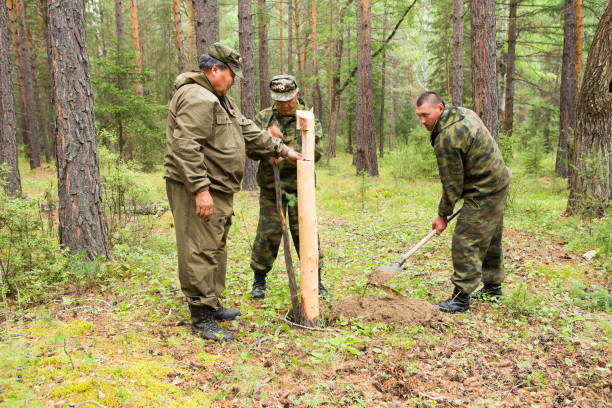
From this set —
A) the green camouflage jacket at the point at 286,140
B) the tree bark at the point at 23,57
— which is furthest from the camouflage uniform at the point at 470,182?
the tree bark at the point at 23,57

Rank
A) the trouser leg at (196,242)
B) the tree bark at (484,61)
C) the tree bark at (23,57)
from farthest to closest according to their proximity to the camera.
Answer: the tree bark at (23,57) < the tree bark at (484,61) < the trouser leg at (196,242)

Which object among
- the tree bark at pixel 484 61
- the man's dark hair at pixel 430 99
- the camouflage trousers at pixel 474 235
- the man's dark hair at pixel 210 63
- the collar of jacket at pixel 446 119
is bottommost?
the camouflage trousers at pixel 474 235

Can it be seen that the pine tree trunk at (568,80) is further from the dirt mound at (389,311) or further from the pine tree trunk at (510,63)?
the dirt mound at (389,311)

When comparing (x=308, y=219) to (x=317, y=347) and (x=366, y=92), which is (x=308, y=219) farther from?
(x=366, y=92)

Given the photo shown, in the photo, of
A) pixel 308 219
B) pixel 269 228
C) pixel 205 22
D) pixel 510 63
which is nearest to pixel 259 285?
pixel 269 228

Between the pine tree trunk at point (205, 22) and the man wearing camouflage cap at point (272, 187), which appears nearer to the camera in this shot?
the man wearing camouflage cap at point (272, 187)

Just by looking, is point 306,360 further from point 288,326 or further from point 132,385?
point 132,385

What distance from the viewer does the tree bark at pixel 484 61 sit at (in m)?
7.58

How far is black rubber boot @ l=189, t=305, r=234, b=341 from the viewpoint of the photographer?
3.58 m

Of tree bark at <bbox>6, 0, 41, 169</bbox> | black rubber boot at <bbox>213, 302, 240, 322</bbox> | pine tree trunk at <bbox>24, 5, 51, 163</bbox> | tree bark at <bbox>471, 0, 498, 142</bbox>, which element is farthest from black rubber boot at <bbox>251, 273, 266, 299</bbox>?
pine tree trunk at <bbox>24, 5, 51, 163</bbox>

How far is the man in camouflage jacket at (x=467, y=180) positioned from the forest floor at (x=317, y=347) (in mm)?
493

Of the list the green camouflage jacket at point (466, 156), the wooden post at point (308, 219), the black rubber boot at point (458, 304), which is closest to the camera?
the wooden post at point (308, 219)

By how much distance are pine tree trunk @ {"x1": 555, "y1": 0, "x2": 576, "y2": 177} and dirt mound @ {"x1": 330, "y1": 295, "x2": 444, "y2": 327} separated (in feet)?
36.1

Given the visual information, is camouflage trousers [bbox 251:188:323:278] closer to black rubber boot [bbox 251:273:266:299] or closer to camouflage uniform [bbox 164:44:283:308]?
black rubber boot [bbox 251:273:266:299]
